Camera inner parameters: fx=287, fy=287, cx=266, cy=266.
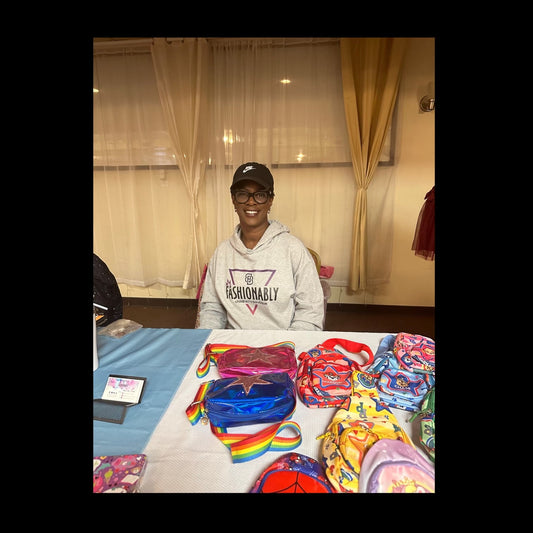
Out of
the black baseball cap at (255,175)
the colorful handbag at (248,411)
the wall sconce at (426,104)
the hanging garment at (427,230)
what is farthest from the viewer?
the wall sconce at (426,104)

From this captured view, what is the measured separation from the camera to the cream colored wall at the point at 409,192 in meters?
2.58

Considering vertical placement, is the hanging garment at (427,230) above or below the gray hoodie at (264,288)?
above

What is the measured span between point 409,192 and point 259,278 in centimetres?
219

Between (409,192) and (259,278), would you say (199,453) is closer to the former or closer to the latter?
(259,278)

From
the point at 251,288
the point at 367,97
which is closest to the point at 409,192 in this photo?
the point at 367,97

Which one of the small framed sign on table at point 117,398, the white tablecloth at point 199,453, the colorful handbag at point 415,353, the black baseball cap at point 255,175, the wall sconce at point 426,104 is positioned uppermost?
the wall sconce at point 426,104

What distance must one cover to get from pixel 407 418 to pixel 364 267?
2.41m

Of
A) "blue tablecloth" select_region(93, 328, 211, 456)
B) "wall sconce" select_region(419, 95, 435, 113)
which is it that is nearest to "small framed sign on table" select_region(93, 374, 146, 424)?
"blue tablecloth" select_region(93, 328, 211, 456)

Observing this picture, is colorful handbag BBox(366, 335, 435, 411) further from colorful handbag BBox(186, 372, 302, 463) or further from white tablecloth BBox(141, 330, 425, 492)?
colorful handbag BBox(186, 372, 302, 463)

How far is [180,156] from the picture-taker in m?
2.93

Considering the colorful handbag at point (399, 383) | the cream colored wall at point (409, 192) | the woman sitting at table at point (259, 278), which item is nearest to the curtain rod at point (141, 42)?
the cream colored wall at point (409, 192)

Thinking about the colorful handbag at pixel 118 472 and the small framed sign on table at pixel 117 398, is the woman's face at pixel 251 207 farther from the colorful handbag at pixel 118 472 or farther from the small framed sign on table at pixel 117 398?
the colorful handbag at pixel 118 472

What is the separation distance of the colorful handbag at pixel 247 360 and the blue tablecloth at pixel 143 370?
0.07 m

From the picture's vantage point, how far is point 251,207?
1338 mm
